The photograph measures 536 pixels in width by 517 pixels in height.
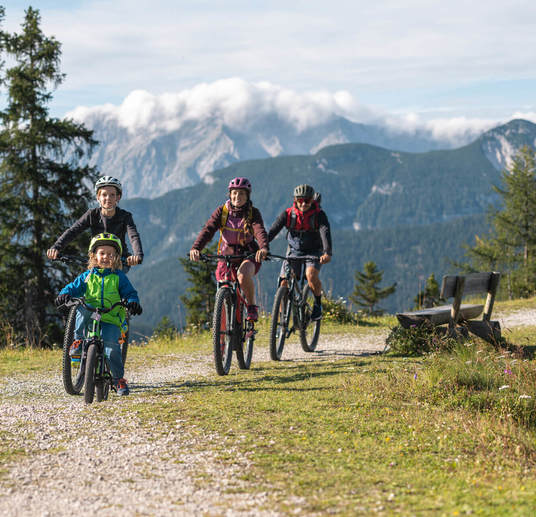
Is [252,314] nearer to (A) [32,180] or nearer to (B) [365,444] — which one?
(B) [365,444]

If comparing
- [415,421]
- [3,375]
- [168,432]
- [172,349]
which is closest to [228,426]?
[168,432]

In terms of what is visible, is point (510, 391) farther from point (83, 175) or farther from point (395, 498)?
point (83, 175)

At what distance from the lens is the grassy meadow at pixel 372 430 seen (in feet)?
11.7

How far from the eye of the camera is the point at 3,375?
328 inches

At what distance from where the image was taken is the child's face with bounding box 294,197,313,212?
8922 mm

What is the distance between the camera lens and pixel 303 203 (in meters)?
8.97

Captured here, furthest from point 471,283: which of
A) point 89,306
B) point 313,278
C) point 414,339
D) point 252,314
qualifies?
point 89,306

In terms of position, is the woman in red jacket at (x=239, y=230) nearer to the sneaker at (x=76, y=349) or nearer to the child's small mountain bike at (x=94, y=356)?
the child's small mountain bike at (x=94, y=356)

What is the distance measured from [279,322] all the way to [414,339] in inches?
80.0

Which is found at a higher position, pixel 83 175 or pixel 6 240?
pixel 83 175

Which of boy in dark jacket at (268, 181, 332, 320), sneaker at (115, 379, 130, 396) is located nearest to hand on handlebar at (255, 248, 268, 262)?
boy in dark jacket at (268, 181, 332, 320)

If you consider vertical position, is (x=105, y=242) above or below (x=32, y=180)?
below

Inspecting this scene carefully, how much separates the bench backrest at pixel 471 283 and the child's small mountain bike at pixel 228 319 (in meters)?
2.87

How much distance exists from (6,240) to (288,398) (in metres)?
18.9
